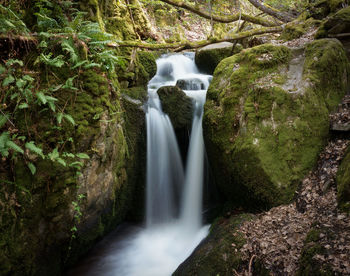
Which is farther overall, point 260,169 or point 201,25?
point 201,25

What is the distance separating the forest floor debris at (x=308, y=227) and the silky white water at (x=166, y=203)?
1.83 metres

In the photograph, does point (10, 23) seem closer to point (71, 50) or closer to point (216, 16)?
point (71, 50)

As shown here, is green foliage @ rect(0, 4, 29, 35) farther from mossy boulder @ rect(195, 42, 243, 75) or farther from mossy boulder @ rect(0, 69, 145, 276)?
mossy boulder @ rect(195, 42, 243, 75)

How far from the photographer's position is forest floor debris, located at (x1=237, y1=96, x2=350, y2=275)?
8.45ft

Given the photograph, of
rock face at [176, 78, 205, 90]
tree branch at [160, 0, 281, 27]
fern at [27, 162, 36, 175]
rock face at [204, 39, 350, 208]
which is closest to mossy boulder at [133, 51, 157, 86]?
rock face at [176, 78, 205, 90]

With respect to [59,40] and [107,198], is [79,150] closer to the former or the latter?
[107,198]

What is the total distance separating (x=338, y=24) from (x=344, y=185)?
15.7ft

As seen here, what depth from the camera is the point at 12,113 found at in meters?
3.30

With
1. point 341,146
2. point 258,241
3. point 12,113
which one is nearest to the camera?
point 12,113

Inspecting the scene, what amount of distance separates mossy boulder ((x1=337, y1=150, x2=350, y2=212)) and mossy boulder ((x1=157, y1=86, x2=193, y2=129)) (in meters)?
4.09

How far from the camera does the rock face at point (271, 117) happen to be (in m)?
4.55

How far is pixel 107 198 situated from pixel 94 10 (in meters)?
4.56

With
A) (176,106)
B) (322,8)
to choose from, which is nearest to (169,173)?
Result: (176,106)

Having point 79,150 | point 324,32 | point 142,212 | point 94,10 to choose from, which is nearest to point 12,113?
point 79,150
